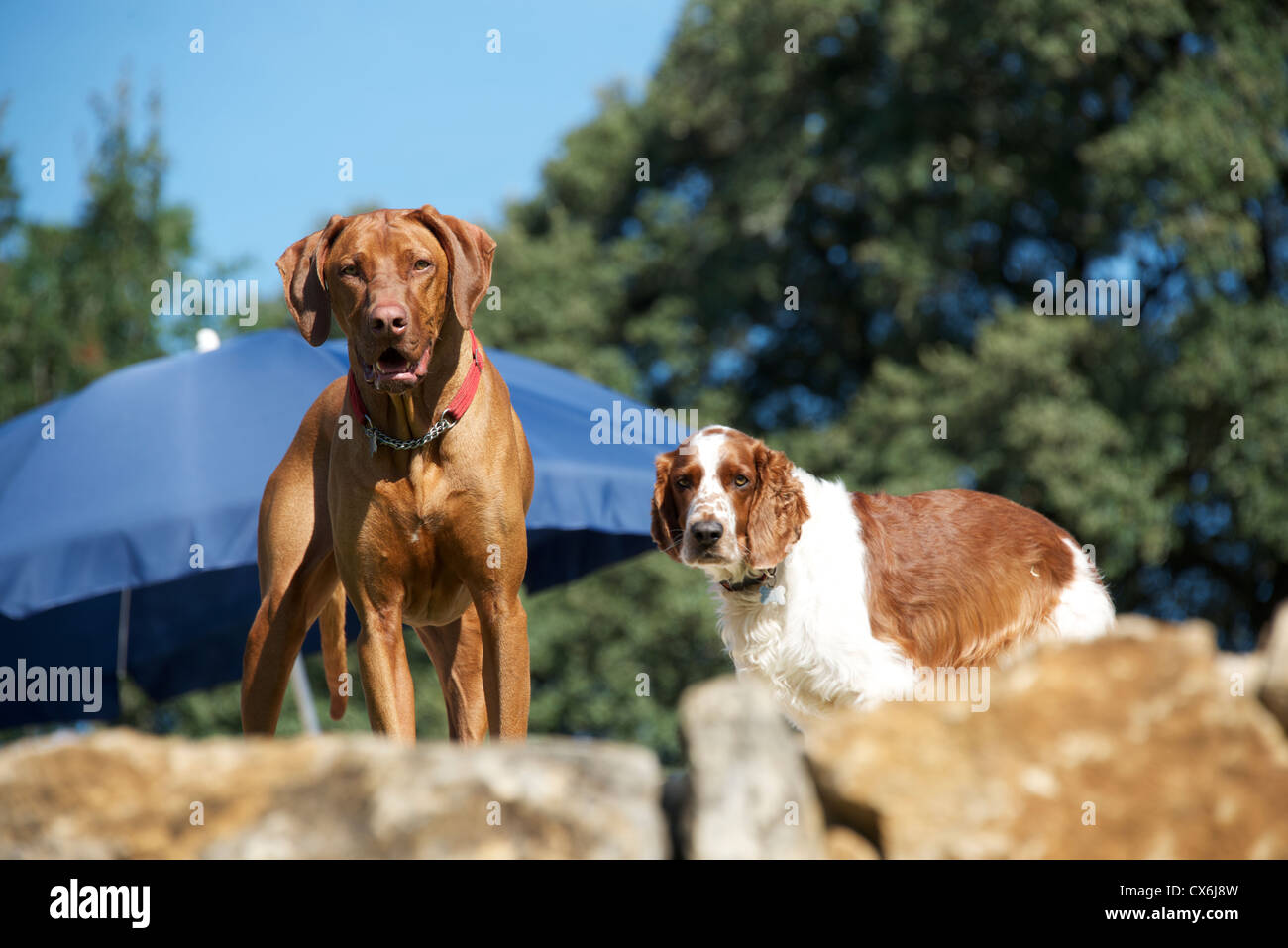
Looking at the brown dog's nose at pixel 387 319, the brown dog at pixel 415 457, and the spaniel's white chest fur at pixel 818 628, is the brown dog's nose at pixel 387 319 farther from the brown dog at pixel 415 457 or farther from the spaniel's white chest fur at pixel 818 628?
the spaniel's white chest fur at pixel 818 628

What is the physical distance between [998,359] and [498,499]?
13927 millimetres

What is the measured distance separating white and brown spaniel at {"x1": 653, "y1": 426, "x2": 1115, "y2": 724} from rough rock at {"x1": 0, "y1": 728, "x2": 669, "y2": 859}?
233 centimetres

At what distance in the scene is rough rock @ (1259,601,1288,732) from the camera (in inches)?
102

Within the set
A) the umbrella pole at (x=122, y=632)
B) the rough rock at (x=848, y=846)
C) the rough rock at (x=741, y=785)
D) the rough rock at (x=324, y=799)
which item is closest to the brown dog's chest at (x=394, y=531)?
the rough rock at (x=324, y=799)

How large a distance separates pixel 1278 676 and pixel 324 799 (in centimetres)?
194

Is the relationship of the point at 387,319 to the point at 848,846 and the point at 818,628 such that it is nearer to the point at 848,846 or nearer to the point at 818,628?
the point at 818,628

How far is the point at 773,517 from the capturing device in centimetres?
495

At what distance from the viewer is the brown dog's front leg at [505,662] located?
4410mm

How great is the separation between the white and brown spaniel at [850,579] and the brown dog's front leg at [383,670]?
1176mm

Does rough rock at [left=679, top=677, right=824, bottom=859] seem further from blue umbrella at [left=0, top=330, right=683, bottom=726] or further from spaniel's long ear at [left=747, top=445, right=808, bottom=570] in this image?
blue umbrella at [left=0, top=330, right=683, bottom=726]
